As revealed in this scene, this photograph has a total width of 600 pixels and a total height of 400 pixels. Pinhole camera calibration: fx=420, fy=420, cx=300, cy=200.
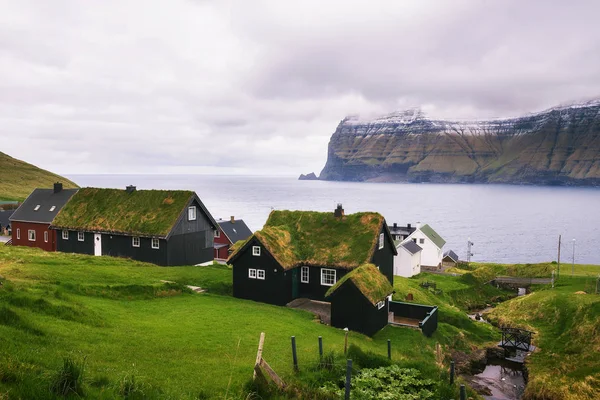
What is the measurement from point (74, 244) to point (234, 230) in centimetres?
2683

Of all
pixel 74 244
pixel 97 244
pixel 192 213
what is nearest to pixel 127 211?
pixel 97 244

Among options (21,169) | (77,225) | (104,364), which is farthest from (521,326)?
(21,169)

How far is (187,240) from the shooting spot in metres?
46.8

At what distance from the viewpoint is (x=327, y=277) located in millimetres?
35406

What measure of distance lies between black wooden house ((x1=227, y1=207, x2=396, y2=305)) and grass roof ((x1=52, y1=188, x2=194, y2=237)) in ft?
41.9

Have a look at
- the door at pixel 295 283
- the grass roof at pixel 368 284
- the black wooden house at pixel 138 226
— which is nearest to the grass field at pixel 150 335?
the grass roof at pixel 368 284

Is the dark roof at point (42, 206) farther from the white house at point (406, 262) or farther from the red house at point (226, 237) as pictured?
the white house at point (406, 262)

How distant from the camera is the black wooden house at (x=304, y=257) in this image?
3444 cm

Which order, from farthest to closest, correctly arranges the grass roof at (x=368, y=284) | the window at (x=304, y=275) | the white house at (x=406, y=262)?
the white house at (x=406, y=262)
the window at (x=304, y=275)
the grass roof at (x=368, y=284)

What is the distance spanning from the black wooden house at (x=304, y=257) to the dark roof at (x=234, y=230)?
31413 mm

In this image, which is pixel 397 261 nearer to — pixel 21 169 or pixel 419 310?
pixel 419 310

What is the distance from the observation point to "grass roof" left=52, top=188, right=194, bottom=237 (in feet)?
147

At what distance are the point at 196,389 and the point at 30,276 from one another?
22.1 m

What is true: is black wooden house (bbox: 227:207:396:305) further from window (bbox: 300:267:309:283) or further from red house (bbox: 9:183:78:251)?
red house (bbox: 9:183:78:251)
